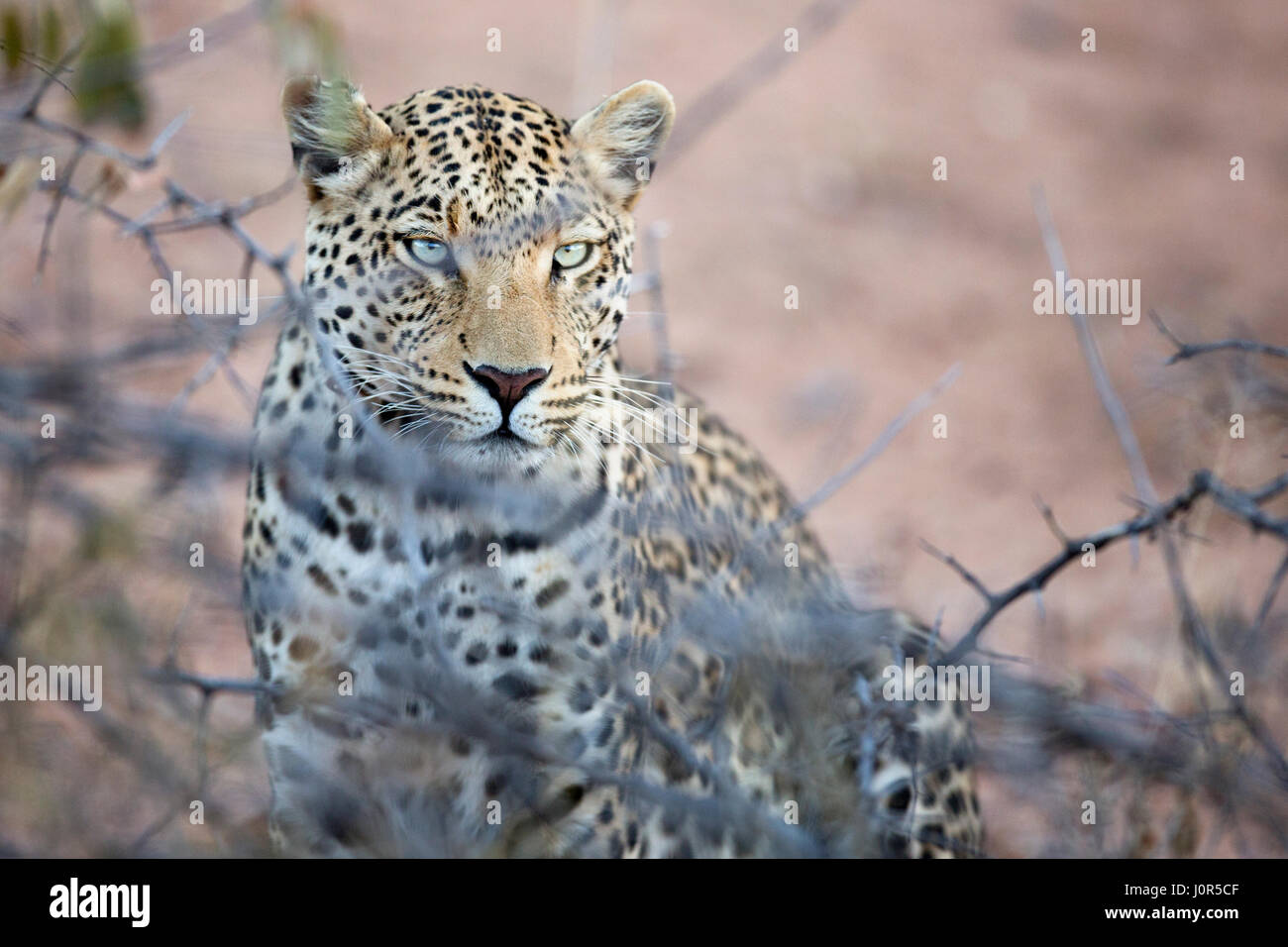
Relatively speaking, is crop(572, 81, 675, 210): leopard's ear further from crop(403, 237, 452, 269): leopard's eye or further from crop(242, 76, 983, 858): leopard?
crop(403, 237, 452, 269): leopard's eye

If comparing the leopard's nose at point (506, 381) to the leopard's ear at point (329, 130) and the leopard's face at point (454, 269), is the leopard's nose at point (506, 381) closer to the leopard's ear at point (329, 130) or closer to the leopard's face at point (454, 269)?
the leopard's face at point (454, 269)

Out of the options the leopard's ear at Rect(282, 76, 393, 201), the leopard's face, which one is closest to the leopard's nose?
the leopard's face

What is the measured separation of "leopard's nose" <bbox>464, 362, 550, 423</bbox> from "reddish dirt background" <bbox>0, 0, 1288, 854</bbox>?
13.0ft

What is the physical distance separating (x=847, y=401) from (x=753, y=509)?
5362mm

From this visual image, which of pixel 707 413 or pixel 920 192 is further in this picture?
pixel 920 192

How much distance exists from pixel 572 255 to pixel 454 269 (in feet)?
1.29

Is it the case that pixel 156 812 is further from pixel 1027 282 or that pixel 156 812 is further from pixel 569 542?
pixel 1027 282

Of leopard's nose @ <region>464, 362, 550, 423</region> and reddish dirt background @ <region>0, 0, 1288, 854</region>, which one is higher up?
reddish dirt background @ <region>0, 0, 1288, 854</region>

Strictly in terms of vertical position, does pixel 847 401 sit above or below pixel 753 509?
above

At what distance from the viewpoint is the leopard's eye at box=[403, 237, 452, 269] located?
14.3ft

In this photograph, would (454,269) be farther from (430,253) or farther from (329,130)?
(329,130)

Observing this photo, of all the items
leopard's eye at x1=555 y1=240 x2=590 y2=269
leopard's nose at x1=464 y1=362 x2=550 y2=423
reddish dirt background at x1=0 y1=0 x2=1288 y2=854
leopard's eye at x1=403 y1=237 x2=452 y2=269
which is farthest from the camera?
reddish dirt background at x1=0 y1=0 x2=1288 y2=854

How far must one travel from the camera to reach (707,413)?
20.0 feet
